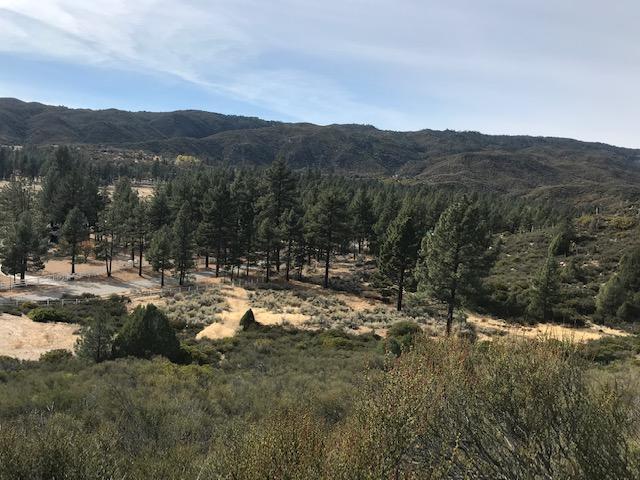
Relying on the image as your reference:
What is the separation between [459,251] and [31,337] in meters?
28.3

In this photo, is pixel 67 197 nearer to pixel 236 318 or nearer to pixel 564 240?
pixel 236 318

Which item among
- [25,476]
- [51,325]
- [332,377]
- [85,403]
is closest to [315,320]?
[332,377]

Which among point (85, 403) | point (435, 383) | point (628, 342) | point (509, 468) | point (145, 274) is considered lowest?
point (145, 274)

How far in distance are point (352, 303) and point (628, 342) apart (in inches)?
853

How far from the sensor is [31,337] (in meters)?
27.3

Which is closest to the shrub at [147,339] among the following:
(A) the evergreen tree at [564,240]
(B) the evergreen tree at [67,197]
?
(B) the evergreen tree at [67,197]

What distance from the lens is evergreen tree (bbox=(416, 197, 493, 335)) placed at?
92.8ft

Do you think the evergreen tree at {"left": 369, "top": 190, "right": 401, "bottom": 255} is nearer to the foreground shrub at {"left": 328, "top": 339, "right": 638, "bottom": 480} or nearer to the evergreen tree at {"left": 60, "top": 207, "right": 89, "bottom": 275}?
the evergreen tree at {"left": 60, "top": 207, "right": 89, "bottom": 275}

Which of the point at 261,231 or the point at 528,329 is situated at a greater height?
the point at 261,231

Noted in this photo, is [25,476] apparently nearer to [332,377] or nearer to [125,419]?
[125,419]

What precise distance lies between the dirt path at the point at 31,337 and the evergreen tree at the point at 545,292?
35.0 meters

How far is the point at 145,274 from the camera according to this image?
55844mm

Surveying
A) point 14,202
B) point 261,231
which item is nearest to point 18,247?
point 261,231

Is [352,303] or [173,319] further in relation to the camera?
[352,303]
